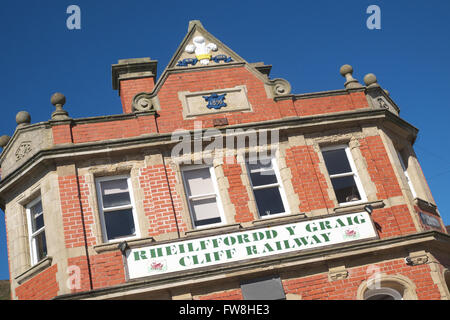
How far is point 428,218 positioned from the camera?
587 inches

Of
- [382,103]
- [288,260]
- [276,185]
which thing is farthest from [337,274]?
[382,103]

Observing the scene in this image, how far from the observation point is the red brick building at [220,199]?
12.7 m

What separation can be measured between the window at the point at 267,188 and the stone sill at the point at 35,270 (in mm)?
5292

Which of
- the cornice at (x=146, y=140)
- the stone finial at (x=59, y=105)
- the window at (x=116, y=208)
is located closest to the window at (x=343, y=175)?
the cornice at (x=146, y=140)

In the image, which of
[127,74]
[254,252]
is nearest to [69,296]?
[254,252]

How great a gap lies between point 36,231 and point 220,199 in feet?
15.6

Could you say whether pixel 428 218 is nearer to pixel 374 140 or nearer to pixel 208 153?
pixel 374 140

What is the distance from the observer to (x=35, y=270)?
13.2 m

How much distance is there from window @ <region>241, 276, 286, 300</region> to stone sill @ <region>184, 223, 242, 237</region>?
1312mm

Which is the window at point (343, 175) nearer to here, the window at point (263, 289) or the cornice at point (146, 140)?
the cornice at point (146, 140)

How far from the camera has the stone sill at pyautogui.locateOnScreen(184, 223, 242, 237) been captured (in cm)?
1315

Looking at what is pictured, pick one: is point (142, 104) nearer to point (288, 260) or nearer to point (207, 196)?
point (207, 196)

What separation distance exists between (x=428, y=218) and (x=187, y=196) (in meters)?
6.60

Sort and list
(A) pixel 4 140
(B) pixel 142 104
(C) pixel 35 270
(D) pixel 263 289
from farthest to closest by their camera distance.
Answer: (A) pixel 4 140 < (B) pixel 142 104 < (C) pixel 35 270 < (D) pixel 263 289
